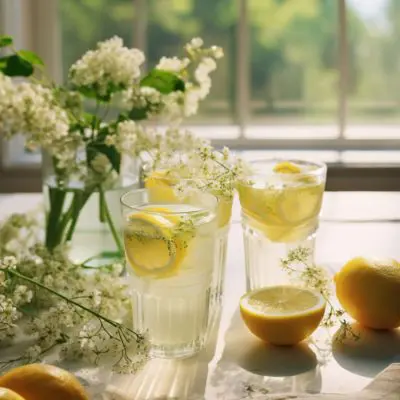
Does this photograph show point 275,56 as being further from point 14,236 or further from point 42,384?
point 42,384

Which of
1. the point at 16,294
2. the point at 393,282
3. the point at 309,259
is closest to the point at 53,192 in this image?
the point at 16,294

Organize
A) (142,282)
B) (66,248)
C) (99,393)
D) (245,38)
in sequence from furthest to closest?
(245,38)
(66,248)
(142,282)
(99,393)

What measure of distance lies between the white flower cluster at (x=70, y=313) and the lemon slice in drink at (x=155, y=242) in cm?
7

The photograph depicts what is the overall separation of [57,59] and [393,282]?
1.66 meters

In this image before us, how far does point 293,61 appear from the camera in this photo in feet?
8.81

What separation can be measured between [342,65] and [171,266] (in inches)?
64.0

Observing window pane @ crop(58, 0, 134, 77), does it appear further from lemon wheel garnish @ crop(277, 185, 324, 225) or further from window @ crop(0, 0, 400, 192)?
lemon wheel garnish @ crop(277, 185, 324, 225)

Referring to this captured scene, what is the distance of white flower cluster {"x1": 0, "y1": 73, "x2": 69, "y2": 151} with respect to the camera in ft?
3.88

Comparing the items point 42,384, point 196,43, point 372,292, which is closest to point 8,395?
point 42,384

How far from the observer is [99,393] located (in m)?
0.99

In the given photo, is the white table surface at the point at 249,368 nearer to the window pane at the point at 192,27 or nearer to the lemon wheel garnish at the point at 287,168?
the lemon wheel garnish at the point at 287,168

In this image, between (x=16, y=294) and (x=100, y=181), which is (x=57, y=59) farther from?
(x=16, y=294)

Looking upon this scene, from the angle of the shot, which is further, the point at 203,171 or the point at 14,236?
the point at 14,236

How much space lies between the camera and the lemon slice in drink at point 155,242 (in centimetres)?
104
